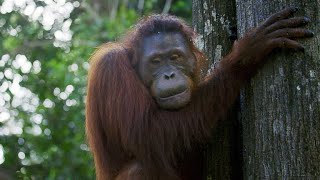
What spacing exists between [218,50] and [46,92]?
4253 millimetres

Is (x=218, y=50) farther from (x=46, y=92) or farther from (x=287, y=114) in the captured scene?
(x=46, y=92)

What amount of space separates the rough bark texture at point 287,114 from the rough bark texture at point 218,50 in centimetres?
42

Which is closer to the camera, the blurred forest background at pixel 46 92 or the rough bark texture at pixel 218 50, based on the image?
the rough bark texture at pixel 218 50

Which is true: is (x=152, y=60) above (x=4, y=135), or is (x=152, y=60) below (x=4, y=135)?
above

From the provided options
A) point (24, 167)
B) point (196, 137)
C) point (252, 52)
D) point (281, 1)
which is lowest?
point (24, 167)

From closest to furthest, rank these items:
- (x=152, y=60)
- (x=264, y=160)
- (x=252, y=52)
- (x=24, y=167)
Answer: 1. (x=264, y=160)
2. (x=252, y=52)
3. (x=152, y=60)
4. (x=24, y=167)

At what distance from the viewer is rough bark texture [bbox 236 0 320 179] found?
9.75 feet

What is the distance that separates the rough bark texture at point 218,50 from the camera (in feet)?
12.0

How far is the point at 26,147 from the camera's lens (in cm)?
770

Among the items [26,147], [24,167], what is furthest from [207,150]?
[26,147]

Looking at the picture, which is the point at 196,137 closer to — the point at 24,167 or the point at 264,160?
the point at 264,160

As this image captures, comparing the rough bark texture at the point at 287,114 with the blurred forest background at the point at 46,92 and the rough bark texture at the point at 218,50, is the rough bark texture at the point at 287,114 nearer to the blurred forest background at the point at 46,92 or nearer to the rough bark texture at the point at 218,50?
the rough bark texture at the point at 218,50

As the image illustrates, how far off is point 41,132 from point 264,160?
5.25 meters

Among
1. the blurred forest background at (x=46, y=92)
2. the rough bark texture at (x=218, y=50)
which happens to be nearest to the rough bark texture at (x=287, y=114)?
the rough bark texture at (x=218, y=50)
